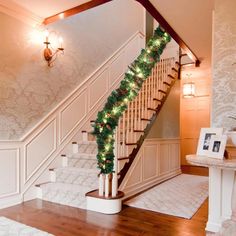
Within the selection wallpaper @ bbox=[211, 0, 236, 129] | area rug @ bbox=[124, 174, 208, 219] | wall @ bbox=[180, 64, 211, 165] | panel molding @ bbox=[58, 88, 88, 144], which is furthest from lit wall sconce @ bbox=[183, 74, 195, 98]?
wallpaper @ bbox=[211, 0, 236, 129]

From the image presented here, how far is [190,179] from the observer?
5316 mm

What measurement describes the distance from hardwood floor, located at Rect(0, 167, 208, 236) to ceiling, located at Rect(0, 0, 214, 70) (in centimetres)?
272

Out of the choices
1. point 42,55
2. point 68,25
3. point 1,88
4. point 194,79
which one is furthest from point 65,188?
point 194,79

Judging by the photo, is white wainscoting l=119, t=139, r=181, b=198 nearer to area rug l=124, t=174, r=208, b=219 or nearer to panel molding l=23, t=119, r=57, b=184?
area rug l=124, t=174, r=208, b=219

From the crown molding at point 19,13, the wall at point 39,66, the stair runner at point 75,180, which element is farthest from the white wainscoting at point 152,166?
the crown molding at point 19,13

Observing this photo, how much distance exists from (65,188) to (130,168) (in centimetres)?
105

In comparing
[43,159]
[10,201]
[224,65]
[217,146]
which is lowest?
[10,201]

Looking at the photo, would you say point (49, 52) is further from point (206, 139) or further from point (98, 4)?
point (206, 139)

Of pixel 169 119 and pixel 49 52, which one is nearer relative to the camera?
pixel 49 52

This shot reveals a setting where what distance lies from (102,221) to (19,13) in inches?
119

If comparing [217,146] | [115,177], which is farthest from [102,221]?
[217,146]

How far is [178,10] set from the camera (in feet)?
10.6

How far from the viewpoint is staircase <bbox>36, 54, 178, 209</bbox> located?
11.4 ft

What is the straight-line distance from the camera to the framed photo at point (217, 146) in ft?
6.55
